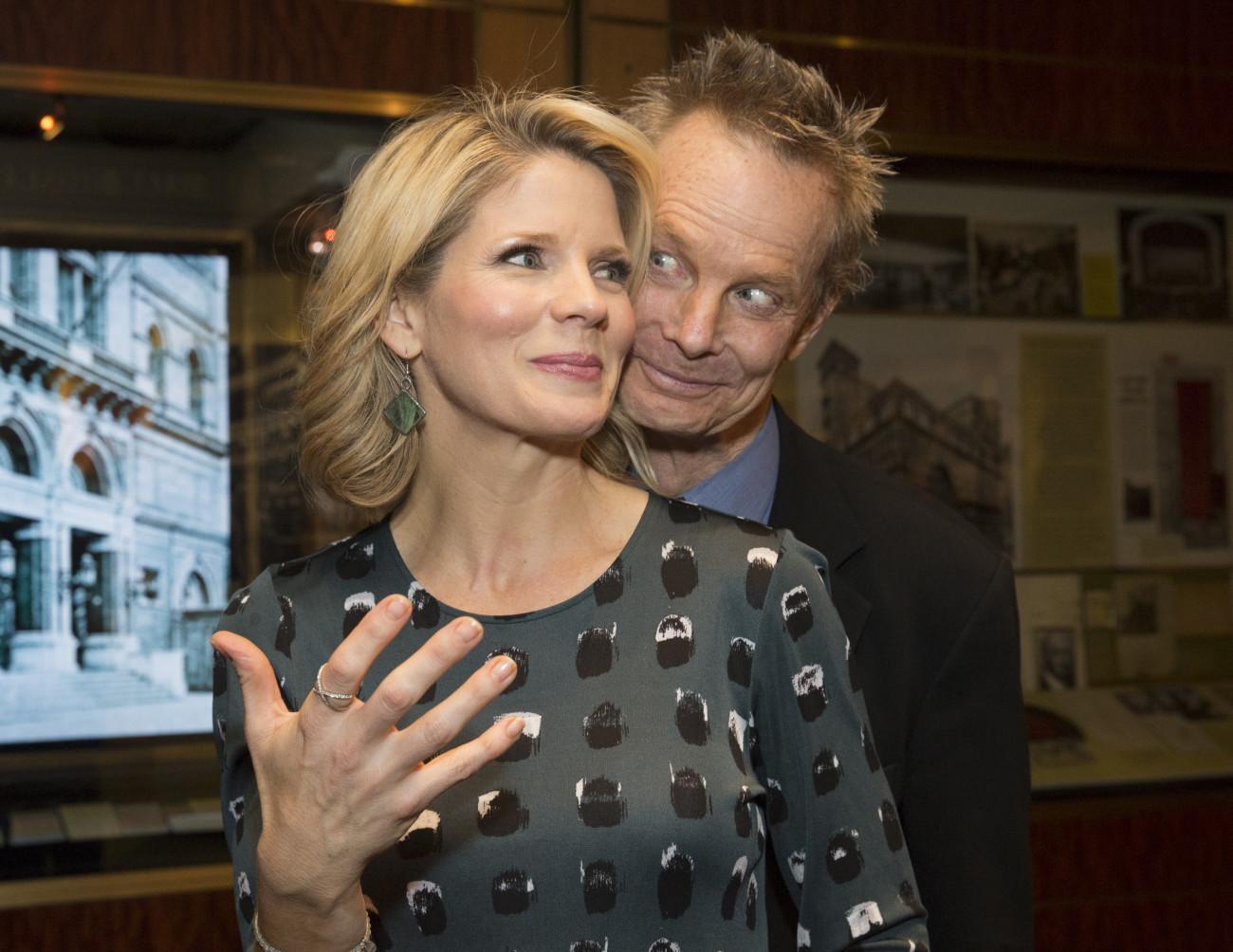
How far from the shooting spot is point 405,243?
148cm

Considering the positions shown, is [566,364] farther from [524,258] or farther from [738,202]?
[738,202]

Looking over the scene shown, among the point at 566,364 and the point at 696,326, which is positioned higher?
the point at 696,326

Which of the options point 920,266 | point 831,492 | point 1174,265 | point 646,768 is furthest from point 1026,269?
point 646,768

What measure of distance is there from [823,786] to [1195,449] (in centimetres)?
259

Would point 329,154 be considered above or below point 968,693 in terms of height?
above

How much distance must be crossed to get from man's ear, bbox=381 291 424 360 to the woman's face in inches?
0.8

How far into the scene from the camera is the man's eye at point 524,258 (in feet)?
4.77

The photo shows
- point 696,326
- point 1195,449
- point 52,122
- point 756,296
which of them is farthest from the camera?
point 1195,449

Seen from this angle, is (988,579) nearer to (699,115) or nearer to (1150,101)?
(699,115)

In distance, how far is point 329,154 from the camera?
280cm

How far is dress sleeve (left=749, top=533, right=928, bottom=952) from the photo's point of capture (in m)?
1.42

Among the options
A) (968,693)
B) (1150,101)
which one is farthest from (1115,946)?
(1150,101)

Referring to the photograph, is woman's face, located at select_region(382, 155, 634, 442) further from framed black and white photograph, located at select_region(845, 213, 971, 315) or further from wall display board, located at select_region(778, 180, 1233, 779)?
framed black and white photograph, located at select_region(845, 213, 971, 315)

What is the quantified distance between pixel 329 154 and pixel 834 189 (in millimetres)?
1407
